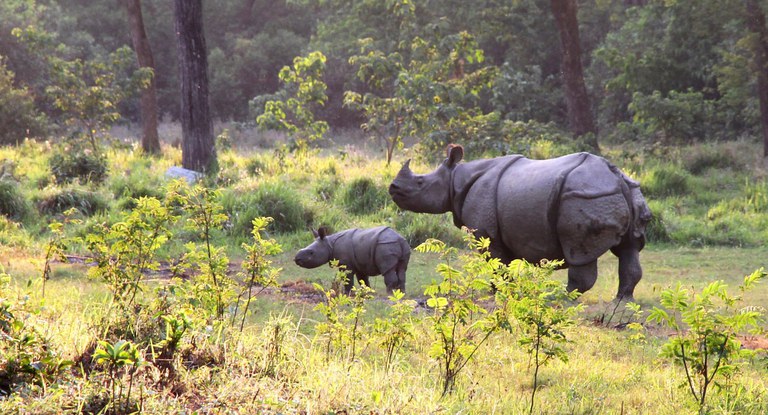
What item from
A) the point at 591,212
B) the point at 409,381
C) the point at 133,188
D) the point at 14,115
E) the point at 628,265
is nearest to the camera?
the point at 409,381

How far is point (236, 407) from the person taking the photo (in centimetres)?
462

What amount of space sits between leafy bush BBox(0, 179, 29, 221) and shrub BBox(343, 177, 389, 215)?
5031mm

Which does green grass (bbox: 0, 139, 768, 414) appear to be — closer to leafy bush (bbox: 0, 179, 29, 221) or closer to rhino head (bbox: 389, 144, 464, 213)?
leafy bush (bbox: 0, 179, 29, 221)

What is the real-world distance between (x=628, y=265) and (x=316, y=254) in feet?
11.0

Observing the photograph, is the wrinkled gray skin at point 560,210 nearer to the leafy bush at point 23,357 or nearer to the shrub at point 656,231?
the leafy bush at point 23,357

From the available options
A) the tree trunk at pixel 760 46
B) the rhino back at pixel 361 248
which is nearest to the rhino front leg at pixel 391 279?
the rhino back at pixel 361 248

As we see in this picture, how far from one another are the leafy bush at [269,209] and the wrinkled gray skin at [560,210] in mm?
5094

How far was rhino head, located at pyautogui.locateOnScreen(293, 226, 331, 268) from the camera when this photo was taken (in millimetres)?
10195

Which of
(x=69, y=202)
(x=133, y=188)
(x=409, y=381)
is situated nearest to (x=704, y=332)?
(x=409, y=381)

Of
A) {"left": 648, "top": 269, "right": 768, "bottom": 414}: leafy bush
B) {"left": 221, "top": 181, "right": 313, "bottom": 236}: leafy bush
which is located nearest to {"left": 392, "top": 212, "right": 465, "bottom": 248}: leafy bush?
{"left": 221, "top": 181, "right": 313, "bottom": 236}: leafy bush

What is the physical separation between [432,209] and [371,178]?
644cm

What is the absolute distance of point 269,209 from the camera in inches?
566

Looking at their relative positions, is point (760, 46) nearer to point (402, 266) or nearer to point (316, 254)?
point (402, 266)

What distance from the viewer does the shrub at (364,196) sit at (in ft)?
51.1
